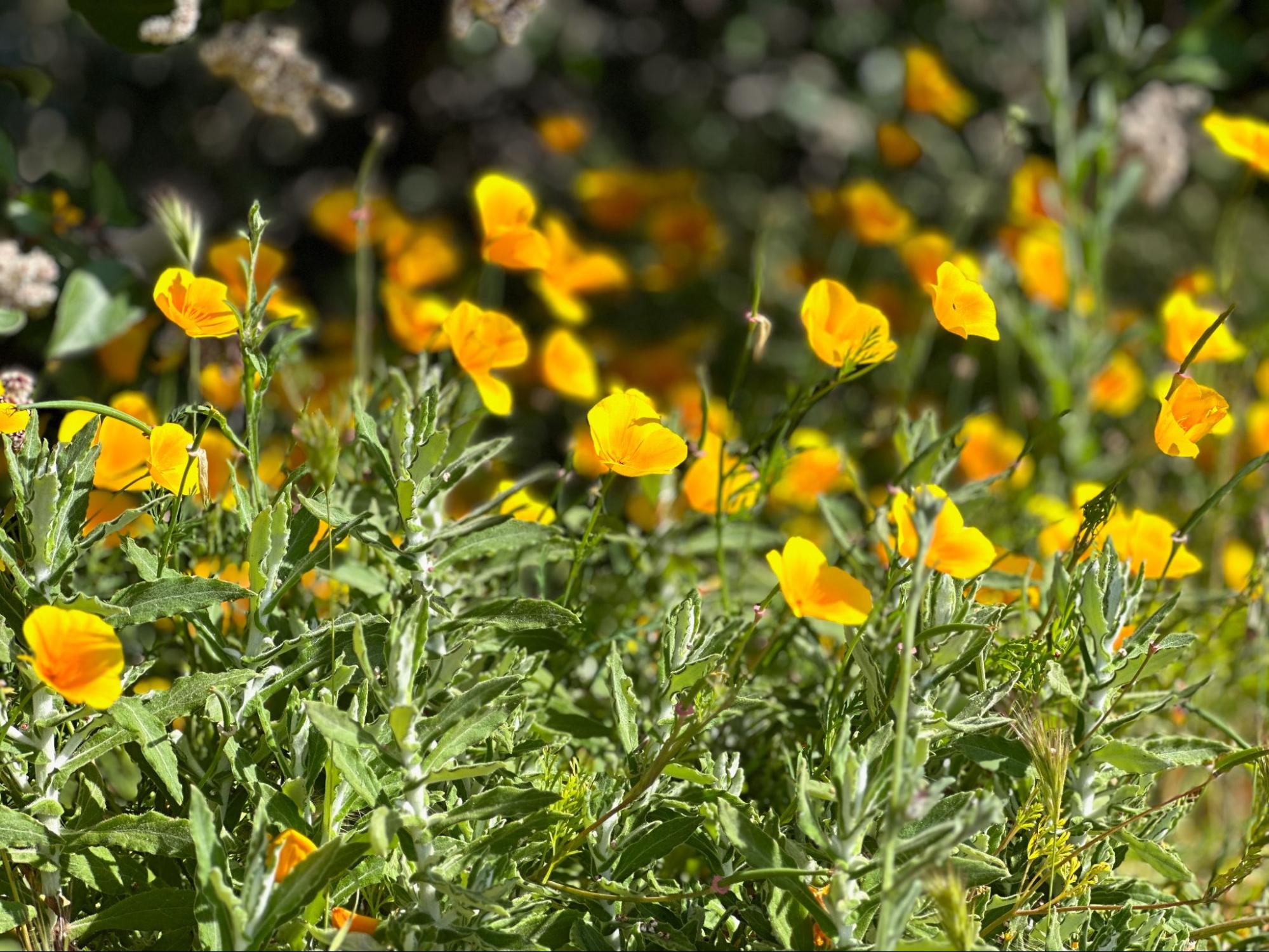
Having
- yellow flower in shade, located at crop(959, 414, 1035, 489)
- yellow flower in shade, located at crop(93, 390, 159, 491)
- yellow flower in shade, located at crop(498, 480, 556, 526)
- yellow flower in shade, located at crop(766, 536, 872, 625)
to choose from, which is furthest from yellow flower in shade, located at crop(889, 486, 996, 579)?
yellow flower in shade, located at crop(959, 414, 1035, 489)

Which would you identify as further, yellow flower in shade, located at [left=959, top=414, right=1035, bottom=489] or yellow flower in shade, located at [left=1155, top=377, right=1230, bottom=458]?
yellow flower in shade, located at [left=959, top=414, right=1035, bottom=489]

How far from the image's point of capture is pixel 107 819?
1.13 meters

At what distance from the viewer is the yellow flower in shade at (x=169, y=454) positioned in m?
1.18

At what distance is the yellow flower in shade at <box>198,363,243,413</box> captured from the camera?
180 centimetres

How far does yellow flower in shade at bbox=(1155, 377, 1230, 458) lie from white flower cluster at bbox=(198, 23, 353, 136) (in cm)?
125

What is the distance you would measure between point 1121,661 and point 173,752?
975 mm

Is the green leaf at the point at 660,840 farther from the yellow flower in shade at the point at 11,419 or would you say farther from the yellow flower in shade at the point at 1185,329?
the yellow flower in shade at the point at 1185,329

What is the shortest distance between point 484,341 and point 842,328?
44 centimetres

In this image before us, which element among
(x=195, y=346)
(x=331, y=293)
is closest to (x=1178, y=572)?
(x=195, y=346)

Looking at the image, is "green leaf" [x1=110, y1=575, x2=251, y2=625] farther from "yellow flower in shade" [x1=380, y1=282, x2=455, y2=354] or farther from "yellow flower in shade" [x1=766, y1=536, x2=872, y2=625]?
"yellow flower in shade" [x1=380, y1=282, x2=455, y2=354]

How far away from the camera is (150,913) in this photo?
1.11 metres

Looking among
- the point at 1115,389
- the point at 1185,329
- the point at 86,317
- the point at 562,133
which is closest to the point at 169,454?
the point at 86,317

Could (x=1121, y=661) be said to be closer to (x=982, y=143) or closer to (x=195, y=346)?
(x=195, y=346)

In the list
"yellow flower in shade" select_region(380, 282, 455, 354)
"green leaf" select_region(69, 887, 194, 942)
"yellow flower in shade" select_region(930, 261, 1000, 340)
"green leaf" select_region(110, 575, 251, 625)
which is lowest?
"green leaf" select_region(69, 887, 194, 942)
